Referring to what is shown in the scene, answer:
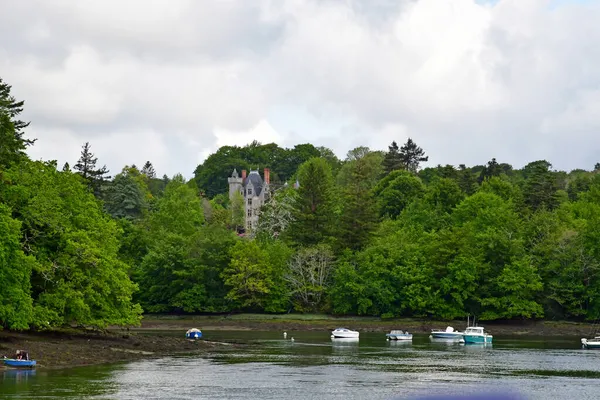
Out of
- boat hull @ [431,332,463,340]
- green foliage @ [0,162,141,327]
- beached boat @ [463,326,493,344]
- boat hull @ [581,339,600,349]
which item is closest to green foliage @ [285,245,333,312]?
boat hull @ [431,332,463,340]

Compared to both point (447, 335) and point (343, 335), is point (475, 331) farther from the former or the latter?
point (343, 335)

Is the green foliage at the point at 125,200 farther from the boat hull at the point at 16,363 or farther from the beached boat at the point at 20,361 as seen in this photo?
the boat hull at the point at 16,363

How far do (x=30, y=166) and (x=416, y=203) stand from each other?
4093 inches

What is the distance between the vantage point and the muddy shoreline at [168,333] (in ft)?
217

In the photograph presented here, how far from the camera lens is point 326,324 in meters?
125

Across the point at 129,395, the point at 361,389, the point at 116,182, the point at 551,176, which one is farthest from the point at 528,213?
the point at 129,395

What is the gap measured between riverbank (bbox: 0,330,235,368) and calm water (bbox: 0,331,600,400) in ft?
9.63

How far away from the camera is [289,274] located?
13575cm

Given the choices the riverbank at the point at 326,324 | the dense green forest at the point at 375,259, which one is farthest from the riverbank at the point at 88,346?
the riverbank at the point at 326,324

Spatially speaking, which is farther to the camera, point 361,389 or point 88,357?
point 88,357

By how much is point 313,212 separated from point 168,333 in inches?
1869

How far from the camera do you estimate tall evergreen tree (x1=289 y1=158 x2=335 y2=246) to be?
14750cm

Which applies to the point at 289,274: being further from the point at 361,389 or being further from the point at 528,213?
the point at 361,389

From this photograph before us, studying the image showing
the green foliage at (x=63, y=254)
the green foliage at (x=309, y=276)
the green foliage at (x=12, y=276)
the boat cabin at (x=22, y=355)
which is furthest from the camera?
the green foliage at (x=309, y=276)
